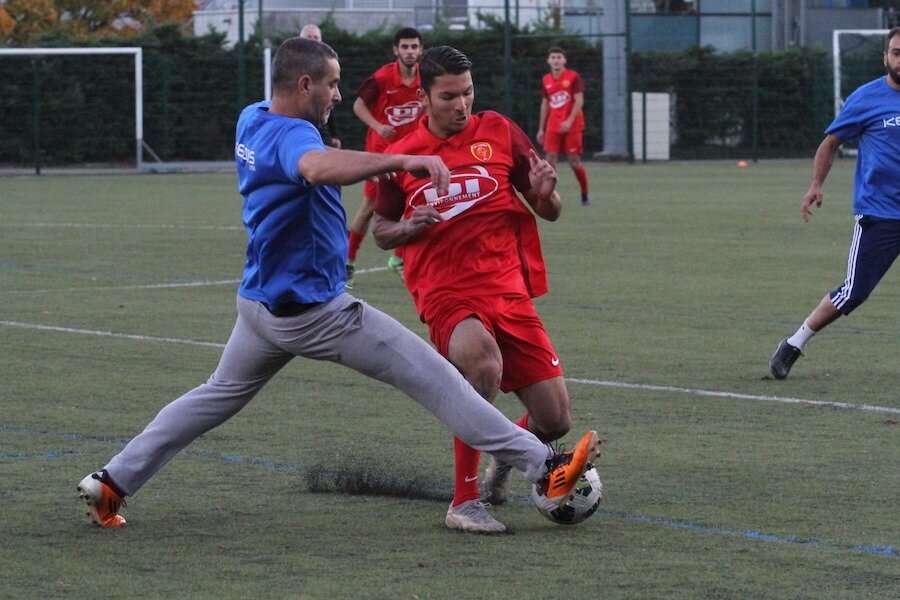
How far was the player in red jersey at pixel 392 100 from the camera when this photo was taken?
1438 centimetres

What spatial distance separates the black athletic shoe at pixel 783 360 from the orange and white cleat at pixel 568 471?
12.6 ft

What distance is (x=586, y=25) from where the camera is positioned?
138 feet

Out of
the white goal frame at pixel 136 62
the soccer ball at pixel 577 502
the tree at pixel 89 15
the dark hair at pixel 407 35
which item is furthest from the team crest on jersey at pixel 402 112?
the tree at pixel 89 15

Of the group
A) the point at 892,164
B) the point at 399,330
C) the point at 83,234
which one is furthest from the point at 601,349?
the point at 83,234

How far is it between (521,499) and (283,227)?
5.15 ft

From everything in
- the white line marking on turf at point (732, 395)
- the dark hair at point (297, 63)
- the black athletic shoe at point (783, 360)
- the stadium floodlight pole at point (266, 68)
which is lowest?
the white line marking on turf at point (732, 395)

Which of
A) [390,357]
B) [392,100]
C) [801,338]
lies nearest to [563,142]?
[392,100]

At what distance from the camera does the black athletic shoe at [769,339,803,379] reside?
29.9 feet

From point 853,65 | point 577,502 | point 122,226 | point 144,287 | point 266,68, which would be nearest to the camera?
point 577,502

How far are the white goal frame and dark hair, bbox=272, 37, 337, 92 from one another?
2811 cm

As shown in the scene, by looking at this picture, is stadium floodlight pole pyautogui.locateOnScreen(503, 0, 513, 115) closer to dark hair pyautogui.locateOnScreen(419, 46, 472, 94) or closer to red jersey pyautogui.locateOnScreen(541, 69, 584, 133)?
red jersey pyautogui.locateOnScreen(541, 69, 584, 133)

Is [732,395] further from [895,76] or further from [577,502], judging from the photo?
[577,502]

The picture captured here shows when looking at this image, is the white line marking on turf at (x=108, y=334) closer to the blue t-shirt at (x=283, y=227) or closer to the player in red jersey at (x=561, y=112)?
the blue t-shirt at (x=283, y=227)

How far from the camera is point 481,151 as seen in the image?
615 cm
